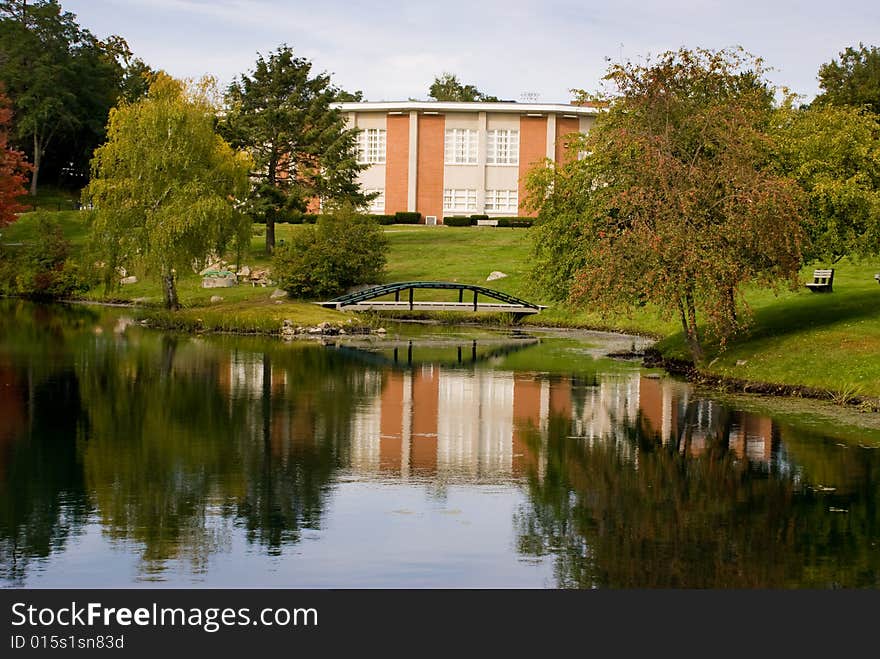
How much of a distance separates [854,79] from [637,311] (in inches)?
1488

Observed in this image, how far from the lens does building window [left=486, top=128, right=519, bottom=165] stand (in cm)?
9144

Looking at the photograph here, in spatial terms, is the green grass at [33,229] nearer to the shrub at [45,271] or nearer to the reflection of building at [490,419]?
the shrub at [45,271]

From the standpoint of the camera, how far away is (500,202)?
9231cm

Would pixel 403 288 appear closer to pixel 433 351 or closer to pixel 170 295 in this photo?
pixel 170 295

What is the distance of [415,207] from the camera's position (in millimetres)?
91625

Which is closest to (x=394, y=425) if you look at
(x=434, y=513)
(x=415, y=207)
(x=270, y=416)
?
(x=270, y=416)

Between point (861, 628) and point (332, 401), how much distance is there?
17.0m

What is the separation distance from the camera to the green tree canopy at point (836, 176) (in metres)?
32.7

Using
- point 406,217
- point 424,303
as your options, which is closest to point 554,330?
point 424,303

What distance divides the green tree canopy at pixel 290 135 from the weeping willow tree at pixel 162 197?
13681 millimetres

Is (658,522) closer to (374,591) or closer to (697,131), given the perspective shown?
(374,591)

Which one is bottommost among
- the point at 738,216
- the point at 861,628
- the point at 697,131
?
the point at 861,628

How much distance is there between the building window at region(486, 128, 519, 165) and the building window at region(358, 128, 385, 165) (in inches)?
333

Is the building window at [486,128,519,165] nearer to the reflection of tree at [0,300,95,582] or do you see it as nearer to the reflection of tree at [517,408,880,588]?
the reflection of tree at [0,300,95,582]
